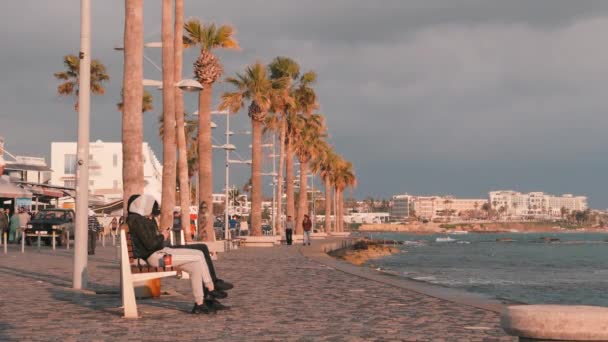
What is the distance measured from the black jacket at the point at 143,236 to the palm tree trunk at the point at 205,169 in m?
23.1

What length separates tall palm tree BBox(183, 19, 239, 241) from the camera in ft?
115

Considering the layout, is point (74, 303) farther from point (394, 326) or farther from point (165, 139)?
point (165, 139)

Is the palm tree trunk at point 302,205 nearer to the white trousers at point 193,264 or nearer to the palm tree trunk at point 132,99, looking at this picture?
the palm tree trunk at point 132,99

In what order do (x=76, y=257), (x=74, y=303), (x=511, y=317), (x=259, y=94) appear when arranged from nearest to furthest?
1. (x=511, y=317)
2. (x=74, y=303)
3. (x=76, y=257)
4. (x=259, y=94)

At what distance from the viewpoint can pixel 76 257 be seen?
14.9 m

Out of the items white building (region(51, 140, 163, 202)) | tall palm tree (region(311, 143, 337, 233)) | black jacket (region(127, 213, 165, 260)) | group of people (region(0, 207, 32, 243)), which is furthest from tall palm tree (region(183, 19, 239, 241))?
white building (region(51, 140, 163, 202))

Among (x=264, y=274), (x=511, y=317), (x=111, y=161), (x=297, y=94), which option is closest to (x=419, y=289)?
(x=264, y=274)

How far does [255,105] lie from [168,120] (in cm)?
2015

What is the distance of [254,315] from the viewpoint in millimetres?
11422

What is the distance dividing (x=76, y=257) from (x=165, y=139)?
14.6 meters

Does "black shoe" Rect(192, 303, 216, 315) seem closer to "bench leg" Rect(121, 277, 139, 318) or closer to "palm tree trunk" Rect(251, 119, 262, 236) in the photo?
"bench leg" Rect(121, 277, 139, 318)

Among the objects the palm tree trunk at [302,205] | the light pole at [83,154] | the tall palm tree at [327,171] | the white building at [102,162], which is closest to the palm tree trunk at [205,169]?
the light pole at [83,154]

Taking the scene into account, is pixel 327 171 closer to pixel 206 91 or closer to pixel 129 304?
pixel 206 91

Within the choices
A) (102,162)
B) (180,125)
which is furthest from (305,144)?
(102,162)
